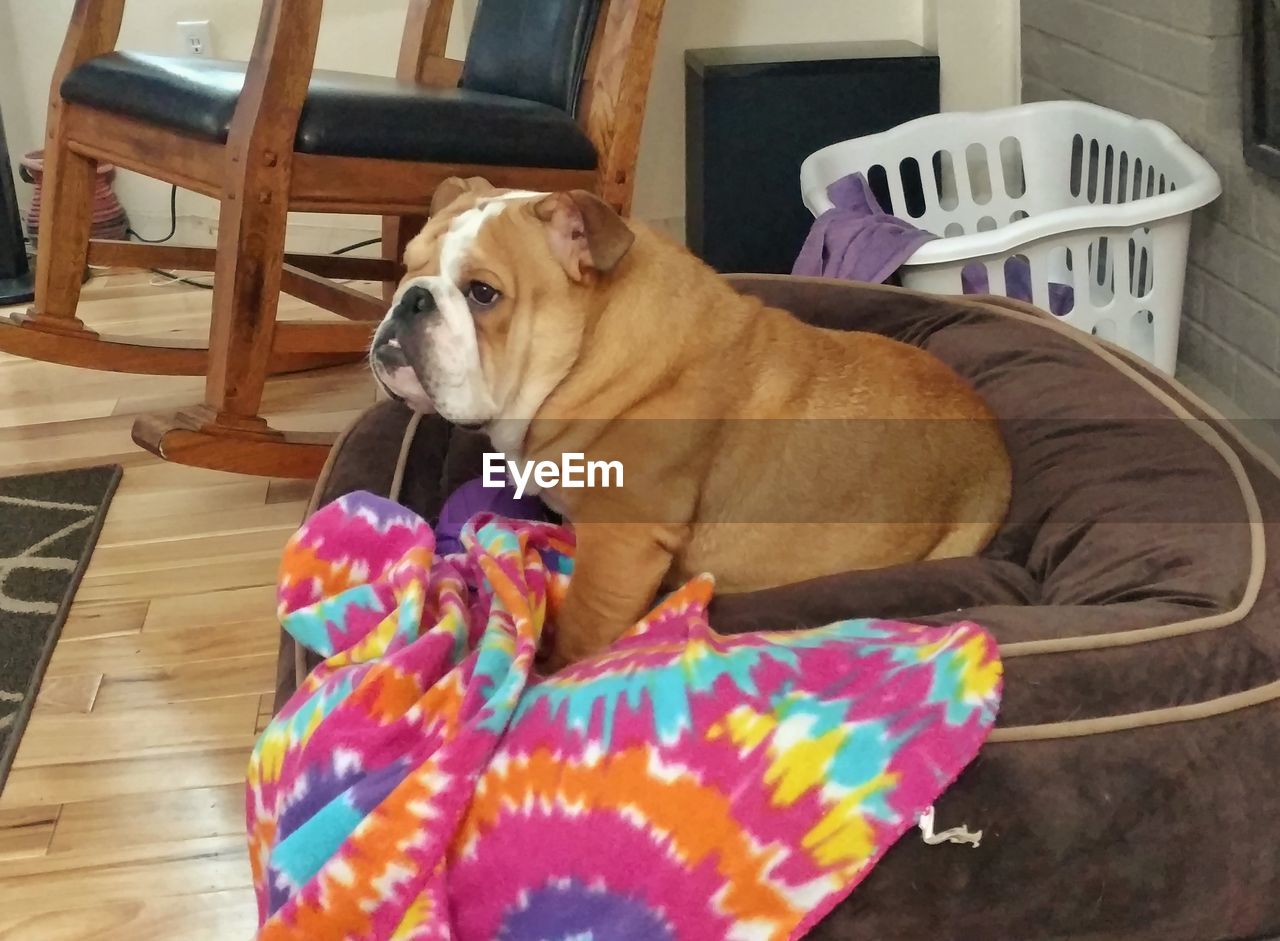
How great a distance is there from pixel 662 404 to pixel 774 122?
1258 mm

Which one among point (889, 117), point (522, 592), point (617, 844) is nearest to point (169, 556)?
point (522, 592)

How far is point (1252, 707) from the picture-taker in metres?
0.88

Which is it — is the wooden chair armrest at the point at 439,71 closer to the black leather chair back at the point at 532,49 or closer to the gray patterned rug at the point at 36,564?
the black leather chair back at the point at 532,49

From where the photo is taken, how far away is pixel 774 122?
2.22 meters

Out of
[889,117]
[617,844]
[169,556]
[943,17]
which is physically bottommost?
[169,556]

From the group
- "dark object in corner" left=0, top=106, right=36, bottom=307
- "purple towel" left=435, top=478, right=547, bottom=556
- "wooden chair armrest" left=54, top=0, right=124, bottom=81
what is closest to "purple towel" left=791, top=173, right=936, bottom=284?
"purple towel" left=435, top=478, right=547, bottom=556

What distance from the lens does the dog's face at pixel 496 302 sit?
1040mm

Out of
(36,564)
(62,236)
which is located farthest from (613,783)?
(62,236)

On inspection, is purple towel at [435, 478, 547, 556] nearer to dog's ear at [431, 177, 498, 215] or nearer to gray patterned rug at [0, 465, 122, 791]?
dog's ear at [431, 177, 498, 215]

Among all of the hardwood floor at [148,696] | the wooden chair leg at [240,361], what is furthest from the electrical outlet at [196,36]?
the wooden chair leg at [240,361]

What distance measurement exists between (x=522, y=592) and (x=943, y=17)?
5.51ft

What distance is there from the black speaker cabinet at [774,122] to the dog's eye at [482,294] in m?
1.26

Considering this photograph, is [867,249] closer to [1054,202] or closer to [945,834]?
[1054,202]

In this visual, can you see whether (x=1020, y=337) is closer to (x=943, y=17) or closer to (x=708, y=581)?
(x=708, y=581)
